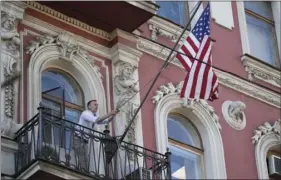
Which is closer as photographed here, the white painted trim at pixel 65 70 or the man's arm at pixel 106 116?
the man's arm at pixel 106 116

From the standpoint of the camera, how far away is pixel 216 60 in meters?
19.5

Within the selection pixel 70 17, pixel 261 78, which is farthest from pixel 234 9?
pixel 70 17

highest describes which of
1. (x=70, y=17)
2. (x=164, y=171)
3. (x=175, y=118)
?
(x=70, y=17)

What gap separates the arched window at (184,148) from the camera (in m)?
18.2

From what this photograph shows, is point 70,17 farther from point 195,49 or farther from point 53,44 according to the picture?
point 195,49

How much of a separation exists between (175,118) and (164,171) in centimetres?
252

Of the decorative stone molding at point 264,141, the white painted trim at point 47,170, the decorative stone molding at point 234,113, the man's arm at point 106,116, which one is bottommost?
the white painted trim at point 47,170

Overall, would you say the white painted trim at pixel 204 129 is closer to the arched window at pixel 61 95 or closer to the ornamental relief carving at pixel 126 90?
the ornamental relief carving at pixel 126 90

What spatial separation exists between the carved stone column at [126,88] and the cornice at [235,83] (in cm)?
36

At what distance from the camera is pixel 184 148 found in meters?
18.4

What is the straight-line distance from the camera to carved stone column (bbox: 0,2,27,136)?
614 inches

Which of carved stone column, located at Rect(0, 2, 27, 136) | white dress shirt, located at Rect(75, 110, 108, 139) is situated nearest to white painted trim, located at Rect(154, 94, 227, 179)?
white dress shirt, located at Rect(75, 110, 108, 139)

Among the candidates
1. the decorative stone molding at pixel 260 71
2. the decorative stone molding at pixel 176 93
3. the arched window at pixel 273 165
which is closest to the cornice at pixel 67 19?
the decorative stone molding at pixel 176 93

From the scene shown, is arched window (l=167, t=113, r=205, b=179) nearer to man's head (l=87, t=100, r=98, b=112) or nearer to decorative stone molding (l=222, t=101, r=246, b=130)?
decorative stone molding (l=222, t=101, r=246, b=130)
